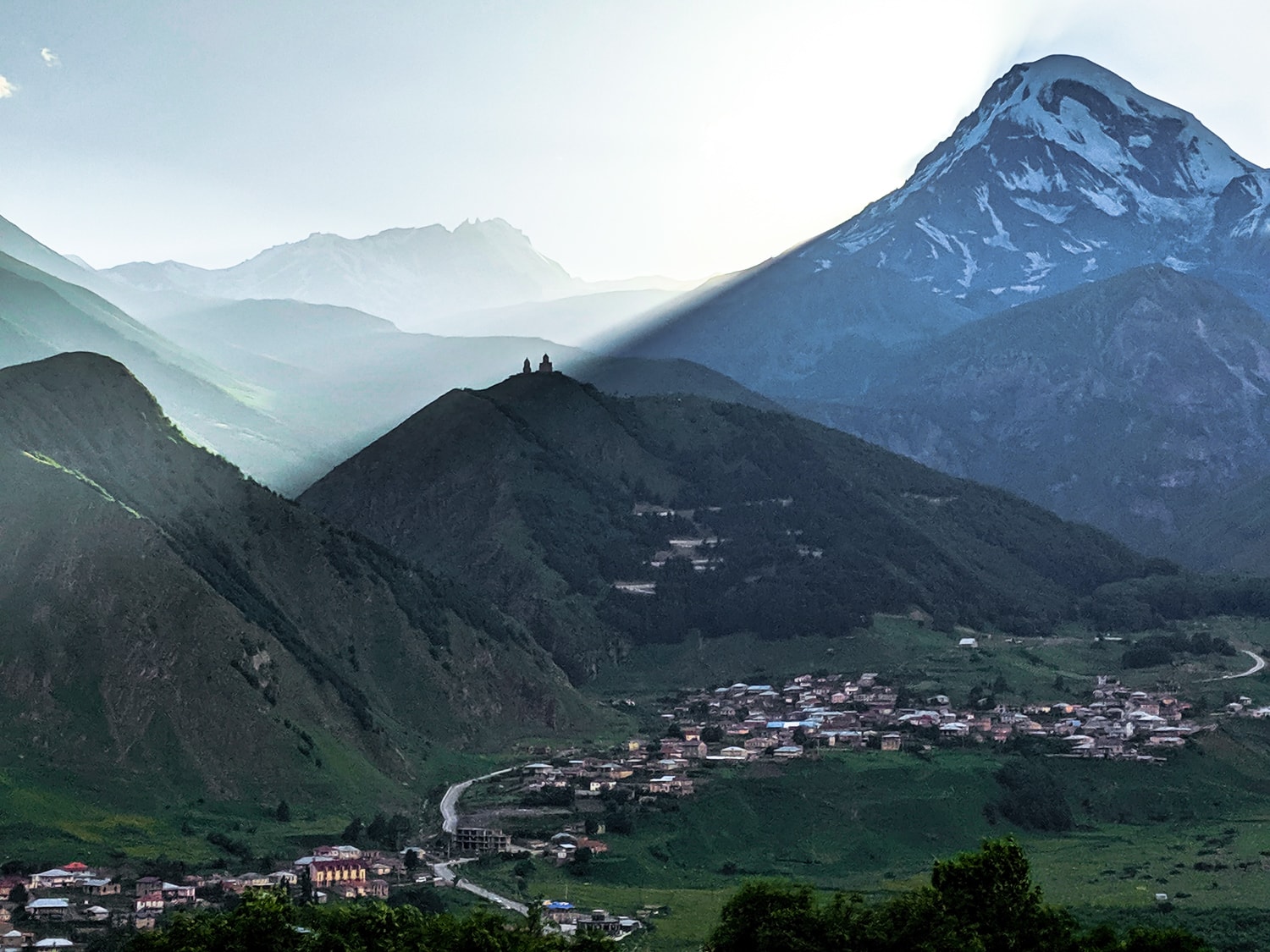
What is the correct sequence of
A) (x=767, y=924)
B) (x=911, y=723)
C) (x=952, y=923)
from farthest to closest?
1. (x=911, y=723)
2. (x=767, y=924)
3. (x=952, y=923)

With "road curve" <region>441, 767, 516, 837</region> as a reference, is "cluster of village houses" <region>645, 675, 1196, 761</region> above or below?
above

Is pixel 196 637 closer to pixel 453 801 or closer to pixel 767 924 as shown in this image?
pixel 453 801

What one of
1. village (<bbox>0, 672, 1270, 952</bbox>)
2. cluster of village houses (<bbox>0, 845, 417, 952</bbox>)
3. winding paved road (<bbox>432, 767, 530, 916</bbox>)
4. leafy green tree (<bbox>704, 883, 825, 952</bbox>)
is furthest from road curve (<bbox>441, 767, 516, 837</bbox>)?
leafy green tree (<bbox>704, 883, 825, 952</bbox>)

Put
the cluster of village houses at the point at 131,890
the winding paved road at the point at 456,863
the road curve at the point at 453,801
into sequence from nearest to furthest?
the cluster of village houses at the point at 131,890 → the winding paved road at the point at 456,863 → the road curve at the point at 453,801

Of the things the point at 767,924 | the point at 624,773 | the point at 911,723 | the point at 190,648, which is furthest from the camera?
the point at 911,723

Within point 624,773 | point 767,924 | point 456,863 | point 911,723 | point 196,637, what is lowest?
point 456,863

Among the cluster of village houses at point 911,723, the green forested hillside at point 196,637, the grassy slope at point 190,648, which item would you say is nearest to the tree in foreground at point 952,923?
the grassy slope at point 190,648

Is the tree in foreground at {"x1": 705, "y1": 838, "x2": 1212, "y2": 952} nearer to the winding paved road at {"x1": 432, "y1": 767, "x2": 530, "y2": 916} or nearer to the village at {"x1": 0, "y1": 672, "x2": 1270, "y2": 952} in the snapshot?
the village at {"x1": 0, "y1": 672, "x2": 1270, "y2": 952}

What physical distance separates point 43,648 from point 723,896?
50448mm

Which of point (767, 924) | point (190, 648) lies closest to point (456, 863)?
point (190, 648)

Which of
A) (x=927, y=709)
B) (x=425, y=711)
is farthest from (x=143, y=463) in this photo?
(x=927, y=709)

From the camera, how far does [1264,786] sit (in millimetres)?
154750

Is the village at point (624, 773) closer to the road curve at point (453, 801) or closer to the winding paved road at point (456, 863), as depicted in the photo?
the winding paved road at point (456, 863)

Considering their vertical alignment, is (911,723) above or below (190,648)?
below
